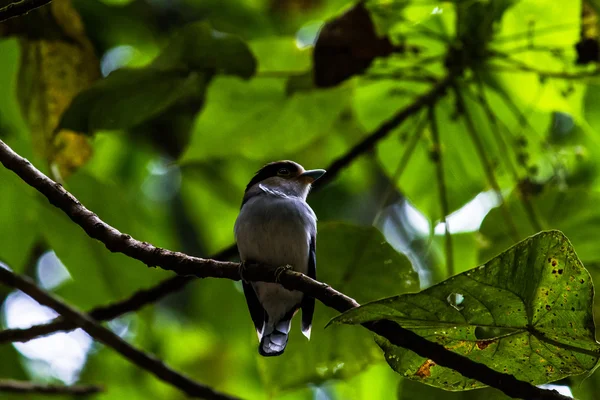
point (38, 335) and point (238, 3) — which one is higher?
point (238, 3)

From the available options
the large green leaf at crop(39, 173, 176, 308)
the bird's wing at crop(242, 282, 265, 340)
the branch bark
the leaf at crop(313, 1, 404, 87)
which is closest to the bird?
the bird's wing at crop(242, 282, 265, 340)

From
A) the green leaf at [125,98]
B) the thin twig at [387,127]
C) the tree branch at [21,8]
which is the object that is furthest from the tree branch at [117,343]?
the tree branch at [21,8]

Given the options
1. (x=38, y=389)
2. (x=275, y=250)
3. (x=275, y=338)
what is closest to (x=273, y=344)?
(x=275, y=338)

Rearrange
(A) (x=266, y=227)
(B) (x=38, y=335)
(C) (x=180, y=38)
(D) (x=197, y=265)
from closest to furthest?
(D) (x=197, y=265), (C) (x=180, y=38), (B) (x=38, y=335), (A) (x=266, y=227)

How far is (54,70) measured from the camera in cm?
247

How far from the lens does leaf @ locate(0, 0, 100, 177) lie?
2.41m

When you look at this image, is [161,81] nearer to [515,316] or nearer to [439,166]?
[439,166]

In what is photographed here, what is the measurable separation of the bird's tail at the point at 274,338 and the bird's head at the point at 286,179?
0.60 metres

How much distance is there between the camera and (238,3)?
405 cm

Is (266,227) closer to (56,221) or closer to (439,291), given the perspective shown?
(56,221)

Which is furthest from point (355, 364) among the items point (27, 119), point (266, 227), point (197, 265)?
point (27, 119)

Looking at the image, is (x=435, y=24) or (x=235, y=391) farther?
(x=235, y=391)

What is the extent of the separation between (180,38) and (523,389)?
1384 millimetres

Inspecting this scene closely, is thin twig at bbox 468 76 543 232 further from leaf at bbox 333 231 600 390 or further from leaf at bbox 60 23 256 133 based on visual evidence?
leaf at bbox 333 231 600 390
